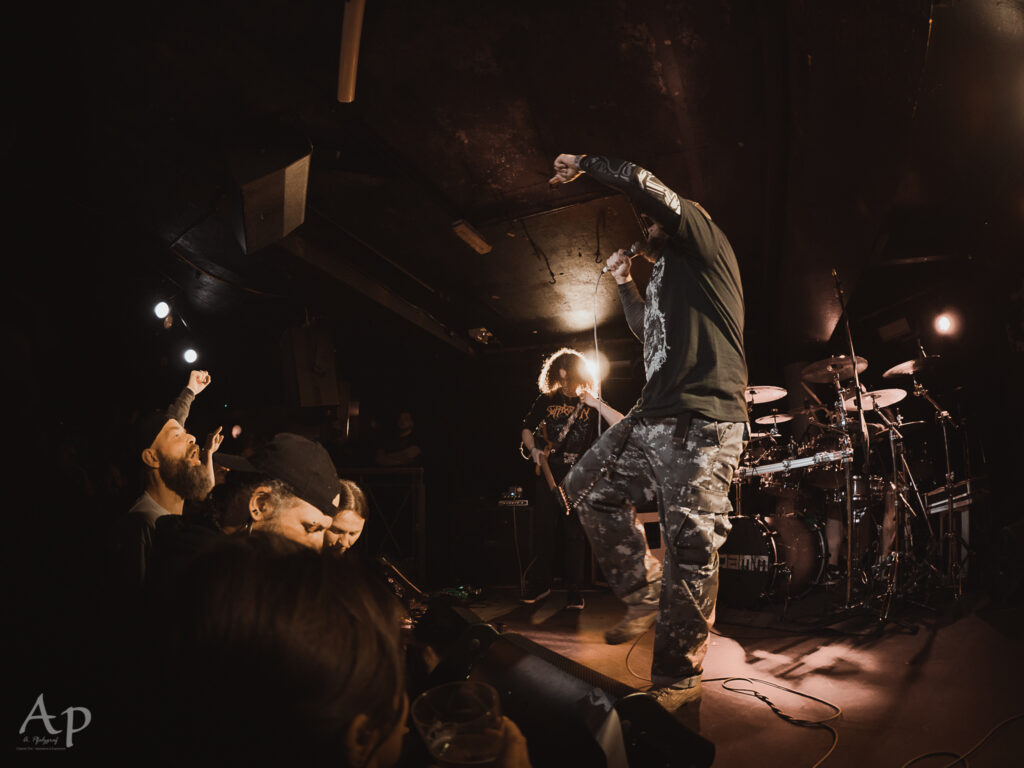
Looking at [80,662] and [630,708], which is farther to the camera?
[80,662]

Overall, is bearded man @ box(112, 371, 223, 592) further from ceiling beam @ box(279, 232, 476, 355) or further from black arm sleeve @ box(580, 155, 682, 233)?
black arm sleeve @ box(580, 155, 682, 233)

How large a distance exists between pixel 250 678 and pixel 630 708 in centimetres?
52

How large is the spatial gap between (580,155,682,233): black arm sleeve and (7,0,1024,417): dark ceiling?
133 cm

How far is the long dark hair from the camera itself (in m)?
0.58

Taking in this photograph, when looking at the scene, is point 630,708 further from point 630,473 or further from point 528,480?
point 528,480

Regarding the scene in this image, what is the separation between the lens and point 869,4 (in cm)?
241

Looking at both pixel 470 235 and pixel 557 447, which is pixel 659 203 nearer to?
pixel 470 235

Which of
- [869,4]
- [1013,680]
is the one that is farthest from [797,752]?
[869,4]

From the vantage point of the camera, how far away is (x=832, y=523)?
5.43 m

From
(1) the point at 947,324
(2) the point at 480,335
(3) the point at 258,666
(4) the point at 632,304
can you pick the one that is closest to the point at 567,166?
(4) the point at 632,304

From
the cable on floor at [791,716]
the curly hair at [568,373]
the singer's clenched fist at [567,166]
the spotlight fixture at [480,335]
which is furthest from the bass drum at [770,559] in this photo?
the spotlight fixture at [480,335]

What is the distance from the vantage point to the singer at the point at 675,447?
6.67 feet

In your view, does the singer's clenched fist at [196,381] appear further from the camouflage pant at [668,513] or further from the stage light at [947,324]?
the stage light at [947,324]

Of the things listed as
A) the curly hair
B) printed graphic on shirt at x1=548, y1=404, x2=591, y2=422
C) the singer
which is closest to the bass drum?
printed graphic on shirt at x1=548, y1=404, x2=591, y2=422
